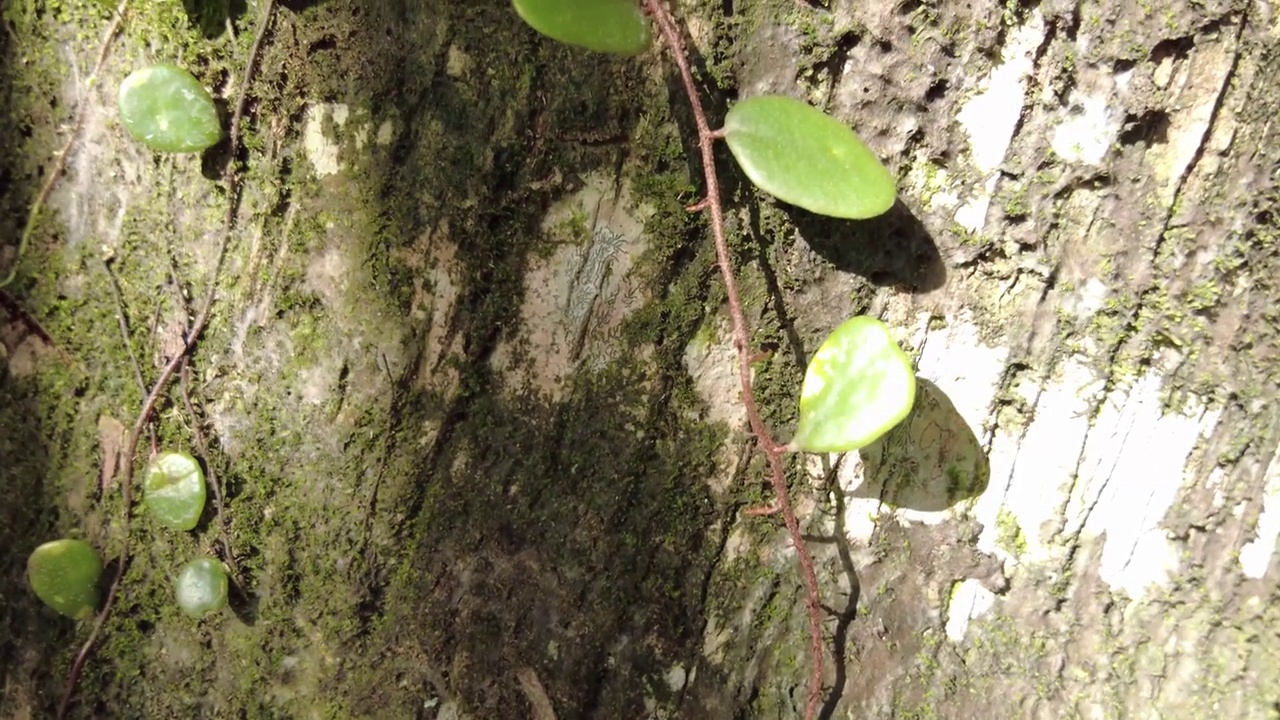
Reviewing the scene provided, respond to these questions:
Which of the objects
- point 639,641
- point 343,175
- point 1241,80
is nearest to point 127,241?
point 343,175

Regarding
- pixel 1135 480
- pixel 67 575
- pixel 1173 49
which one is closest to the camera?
pixel 1173 49

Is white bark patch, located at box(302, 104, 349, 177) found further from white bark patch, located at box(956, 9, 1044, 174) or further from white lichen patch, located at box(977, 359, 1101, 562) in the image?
white lichen patch, located at box(977, 359, 1101, 562)

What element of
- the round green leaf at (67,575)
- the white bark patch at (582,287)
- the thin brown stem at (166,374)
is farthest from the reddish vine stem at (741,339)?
the round green leaf at (67,575)

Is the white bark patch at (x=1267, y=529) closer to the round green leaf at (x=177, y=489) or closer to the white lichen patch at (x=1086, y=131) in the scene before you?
the white lichen patch at (x=1086, y=131)

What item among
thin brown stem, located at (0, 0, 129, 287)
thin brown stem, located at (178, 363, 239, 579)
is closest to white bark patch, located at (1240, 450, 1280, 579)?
thin brown stem, located at (178, 363, 239, 579)

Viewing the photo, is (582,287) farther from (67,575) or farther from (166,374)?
(67,575)

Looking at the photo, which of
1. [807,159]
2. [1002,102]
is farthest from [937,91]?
[807,159]
